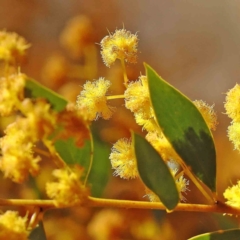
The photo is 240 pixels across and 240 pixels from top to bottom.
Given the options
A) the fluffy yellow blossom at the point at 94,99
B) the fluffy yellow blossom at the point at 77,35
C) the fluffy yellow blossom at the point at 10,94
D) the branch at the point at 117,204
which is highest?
the fluffy yellow blossom at the point at 77,35

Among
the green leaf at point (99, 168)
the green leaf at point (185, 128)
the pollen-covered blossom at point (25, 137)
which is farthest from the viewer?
the green leaf at point (99, 168)

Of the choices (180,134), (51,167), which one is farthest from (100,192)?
(180,134)

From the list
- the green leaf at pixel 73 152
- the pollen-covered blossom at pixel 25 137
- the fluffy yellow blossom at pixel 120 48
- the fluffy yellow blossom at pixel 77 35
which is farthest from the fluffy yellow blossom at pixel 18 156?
the fluffy yellow blossom at pixel 77 35

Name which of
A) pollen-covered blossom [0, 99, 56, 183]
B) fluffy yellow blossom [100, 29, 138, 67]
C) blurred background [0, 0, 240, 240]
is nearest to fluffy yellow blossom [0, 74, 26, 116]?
pollen-covered blossom [0, 99, 56, 183]

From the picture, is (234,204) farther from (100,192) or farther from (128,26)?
(128,26)

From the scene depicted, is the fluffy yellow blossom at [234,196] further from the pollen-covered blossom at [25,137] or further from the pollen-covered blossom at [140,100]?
the pollen-covered blossom at [25,137]

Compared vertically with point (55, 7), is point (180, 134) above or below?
below

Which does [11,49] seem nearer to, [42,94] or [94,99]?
[42,94]
